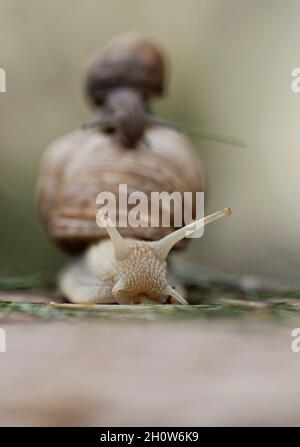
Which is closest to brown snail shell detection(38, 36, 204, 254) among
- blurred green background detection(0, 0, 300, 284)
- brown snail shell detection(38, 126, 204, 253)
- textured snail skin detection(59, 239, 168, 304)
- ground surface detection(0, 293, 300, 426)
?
brown snail shell detection(38, 126, 204, 253)

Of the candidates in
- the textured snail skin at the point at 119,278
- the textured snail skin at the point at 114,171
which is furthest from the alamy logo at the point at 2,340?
the textured snail skin at the point at 114,171

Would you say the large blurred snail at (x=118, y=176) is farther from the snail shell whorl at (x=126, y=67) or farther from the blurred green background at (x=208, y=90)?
the blurred green background at (x=208, y=90)

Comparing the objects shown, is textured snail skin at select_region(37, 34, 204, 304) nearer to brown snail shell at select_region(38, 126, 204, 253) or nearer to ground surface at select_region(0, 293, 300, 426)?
brown snail shell at select_region(38, 126, 204, 253)

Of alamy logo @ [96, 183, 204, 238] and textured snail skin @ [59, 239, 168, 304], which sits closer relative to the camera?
textured snail skin @ [59, 239, 168, 304]

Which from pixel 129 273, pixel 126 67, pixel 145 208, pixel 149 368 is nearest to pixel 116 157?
pixel 145 208

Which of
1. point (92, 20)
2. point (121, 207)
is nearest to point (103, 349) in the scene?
point (121, 207)

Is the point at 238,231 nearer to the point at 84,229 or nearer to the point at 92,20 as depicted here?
the point at 92,20
